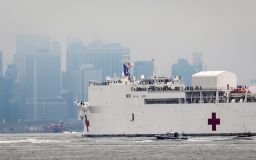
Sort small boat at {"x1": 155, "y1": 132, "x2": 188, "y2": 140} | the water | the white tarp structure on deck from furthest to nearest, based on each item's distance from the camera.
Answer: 1. the white tarp structure on deck
2. small boat at {"x1": 155, "y1": 132, "x2": 188, "y2": 140}
3. the water

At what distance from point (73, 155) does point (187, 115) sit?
22.0 metres

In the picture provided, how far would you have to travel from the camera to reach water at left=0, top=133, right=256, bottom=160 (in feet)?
229

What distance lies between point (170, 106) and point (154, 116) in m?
1.57

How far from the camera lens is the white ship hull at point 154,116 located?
9100 centimetres

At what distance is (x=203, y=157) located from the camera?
67.9m

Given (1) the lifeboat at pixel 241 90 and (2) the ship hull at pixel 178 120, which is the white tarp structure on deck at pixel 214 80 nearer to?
(1) the lifeboat at pixel 241 90

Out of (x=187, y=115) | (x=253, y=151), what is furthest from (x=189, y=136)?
(x=253, y=151)

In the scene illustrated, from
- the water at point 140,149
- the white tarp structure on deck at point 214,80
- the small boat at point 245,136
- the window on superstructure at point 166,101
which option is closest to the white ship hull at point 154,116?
the window on superstructure at point 166,101

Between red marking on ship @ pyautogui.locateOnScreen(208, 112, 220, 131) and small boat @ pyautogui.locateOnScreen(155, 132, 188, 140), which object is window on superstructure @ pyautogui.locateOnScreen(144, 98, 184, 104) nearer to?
red marking on ship @ pyautogui.locateOnScreen(208, 112, 220, 131)

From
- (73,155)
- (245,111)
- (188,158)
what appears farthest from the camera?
(245,111)

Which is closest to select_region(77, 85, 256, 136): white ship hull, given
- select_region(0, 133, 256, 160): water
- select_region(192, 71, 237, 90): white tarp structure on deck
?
select_region(0, 133, 256, 160): water

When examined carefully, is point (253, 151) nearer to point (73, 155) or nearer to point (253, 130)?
point (73, 155)

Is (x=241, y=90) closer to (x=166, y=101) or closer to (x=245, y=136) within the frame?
(x=245, y=136)

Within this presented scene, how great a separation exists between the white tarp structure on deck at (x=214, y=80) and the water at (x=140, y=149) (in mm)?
5377
